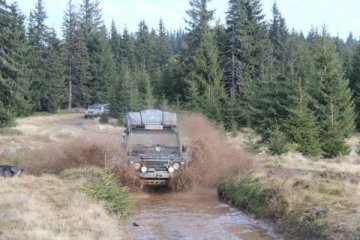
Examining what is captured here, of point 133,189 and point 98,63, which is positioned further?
point 98,63

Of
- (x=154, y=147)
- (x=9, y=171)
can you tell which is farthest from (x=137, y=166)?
(x=9, y=171)

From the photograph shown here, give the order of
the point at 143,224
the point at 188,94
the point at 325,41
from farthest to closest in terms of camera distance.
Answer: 1. the point at 188,94
2. the point at 325,41
3. the point at 143,224

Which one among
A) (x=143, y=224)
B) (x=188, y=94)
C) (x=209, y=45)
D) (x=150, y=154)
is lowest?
(x=143, y=224)

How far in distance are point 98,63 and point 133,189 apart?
74356 mm

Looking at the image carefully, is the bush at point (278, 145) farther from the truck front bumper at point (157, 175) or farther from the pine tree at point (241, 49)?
the pine tree at point (241, 49)

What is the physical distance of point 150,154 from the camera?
20.5 meters

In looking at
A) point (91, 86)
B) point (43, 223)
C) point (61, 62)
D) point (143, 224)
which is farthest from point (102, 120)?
point (43, 223)

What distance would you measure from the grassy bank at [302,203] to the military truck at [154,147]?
2.35 m

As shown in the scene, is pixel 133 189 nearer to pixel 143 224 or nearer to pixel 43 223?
pixel 143 224

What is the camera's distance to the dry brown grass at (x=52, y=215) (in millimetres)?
10078

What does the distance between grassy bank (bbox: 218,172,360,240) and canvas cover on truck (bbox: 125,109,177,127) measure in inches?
177

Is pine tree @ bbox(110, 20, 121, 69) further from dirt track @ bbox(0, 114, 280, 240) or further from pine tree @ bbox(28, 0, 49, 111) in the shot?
dirt track @ bbox(0, 114, 280, 240)

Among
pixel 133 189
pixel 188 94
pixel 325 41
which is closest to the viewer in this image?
pixel 133 189

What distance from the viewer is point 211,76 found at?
5659 cm
